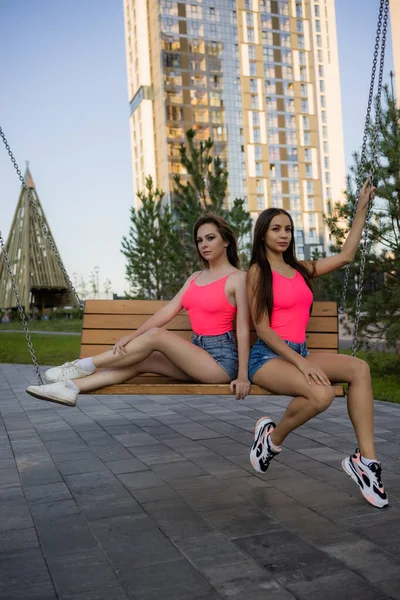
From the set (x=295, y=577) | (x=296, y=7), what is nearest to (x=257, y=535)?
(x=295, y=577)

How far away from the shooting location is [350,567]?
8.68 feet

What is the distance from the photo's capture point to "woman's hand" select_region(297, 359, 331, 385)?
3572mm

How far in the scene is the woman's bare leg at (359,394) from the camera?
3.52 meters

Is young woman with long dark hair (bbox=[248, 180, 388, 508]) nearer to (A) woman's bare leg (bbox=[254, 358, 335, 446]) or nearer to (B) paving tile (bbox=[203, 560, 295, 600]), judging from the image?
(A) woman's bare leg (bbox=[254, 358, 335, 446])

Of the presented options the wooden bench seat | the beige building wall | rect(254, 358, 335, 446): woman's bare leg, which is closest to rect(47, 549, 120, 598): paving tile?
rect(254, 358, 335, 446): woman's bare leg

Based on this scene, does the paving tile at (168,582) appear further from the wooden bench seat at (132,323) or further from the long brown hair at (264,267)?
the wooden bench seat at (132,323)

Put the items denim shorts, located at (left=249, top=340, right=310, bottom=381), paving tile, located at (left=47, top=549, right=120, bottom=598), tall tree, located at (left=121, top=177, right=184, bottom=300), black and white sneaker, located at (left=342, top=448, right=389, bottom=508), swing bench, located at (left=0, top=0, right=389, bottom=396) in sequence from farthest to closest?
tall tree, located at (left=121, top=177, right=184, bottom=300) < swing bench, located at (left=0, top=0, right=389, bottom=396) < denim shorts, located at (left=249, top=340, right=310, bottom=381) < black and white sneaker, located at (left=342, top=448, right=389, bottom=508) < paving tile, located at (left=47, top=549, right=120, bottom=598)

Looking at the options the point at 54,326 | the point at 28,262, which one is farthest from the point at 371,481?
the point at 28,262

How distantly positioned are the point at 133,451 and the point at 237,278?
179 cm

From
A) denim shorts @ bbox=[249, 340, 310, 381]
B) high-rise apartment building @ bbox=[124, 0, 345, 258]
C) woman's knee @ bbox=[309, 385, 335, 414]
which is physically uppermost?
high-rise apartment building @ bbox=[124, 0, 345, 258]

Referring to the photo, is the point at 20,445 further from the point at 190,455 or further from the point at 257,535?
the point at 257,535

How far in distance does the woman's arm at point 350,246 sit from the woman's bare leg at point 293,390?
0.78 m

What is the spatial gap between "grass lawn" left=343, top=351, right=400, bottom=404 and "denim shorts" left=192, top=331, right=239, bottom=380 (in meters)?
4.01

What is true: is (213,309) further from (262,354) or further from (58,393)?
(58,393)
